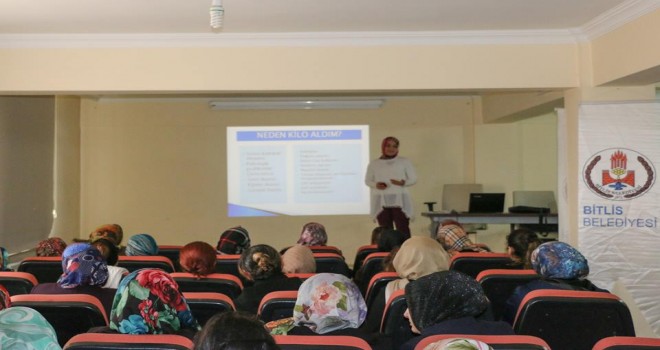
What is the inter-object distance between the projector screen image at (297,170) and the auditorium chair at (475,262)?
17.1 feet

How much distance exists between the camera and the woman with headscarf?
7.82m

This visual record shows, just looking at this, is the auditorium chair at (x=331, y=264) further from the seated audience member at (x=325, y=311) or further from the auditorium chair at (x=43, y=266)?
the seated audience member at (x=325, y=311)

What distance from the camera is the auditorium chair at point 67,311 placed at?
261cm

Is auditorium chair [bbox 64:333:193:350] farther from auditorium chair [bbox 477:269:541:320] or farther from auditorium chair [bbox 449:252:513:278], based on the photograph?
auditorium chair [bbox 449:252:513:278]

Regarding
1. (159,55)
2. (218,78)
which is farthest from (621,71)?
(159,55)

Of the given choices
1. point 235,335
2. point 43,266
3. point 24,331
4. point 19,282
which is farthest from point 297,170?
point 235,335

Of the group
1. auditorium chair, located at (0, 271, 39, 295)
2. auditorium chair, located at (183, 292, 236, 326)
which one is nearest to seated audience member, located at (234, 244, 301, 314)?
auditorium chair, located at (183, 292, 236, 326)

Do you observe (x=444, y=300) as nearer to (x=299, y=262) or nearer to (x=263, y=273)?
(x=263, y=273)

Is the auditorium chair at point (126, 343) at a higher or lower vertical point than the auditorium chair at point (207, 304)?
higher

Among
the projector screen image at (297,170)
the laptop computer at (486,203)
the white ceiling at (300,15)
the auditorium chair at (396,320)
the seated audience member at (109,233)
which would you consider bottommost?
the auditorium chair at (396,320)

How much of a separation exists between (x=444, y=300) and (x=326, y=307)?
40 centimetres

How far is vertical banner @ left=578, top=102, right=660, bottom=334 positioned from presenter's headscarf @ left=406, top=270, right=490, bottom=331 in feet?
11.7

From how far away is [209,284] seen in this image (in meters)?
3.55

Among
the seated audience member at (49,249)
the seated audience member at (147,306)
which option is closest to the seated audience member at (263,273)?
the seated audience member at (147,306)
